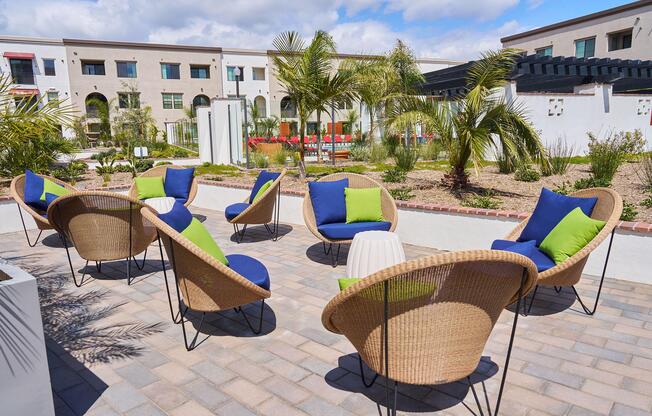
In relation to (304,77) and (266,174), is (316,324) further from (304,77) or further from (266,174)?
(304,77)

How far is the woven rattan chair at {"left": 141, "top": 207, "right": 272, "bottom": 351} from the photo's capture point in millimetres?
3066

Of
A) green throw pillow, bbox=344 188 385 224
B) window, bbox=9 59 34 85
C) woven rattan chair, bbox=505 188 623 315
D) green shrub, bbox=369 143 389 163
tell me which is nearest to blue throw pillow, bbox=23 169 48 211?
green throw pillow, bbox=344 188 385 224

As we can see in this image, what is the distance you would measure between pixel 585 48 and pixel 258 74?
82.8ft

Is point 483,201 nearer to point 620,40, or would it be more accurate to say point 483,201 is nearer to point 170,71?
point 620,40

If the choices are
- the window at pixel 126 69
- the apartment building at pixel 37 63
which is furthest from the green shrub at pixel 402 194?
the window at pixel 126 69

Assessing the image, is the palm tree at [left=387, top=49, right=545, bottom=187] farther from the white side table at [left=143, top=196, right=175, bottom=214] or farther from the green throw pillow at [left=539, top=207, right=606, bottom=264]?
the white side table at [left=143, top=196, right=175, bottom=214]

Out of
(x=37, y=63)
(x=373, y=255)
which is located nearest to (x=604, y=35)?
(x=373, y=255)

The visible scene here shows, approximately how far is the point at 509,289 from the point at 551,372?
1.26 metres

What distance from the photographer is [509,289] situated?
85.0 inches

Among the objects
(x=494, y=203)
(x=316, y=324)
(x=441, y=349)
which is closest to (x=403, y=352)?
(x=441, y=349)

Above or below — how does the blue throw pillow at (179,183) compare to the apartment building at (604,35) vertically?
below

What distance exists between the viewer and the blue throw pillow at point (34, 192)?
6.34 metres

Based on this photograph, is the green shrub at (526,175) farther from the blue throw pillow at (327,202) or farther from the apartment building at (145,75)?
the apartment building at (145,75)

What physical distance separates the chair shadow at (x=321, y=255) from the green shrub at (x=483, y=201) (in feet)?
6.49
